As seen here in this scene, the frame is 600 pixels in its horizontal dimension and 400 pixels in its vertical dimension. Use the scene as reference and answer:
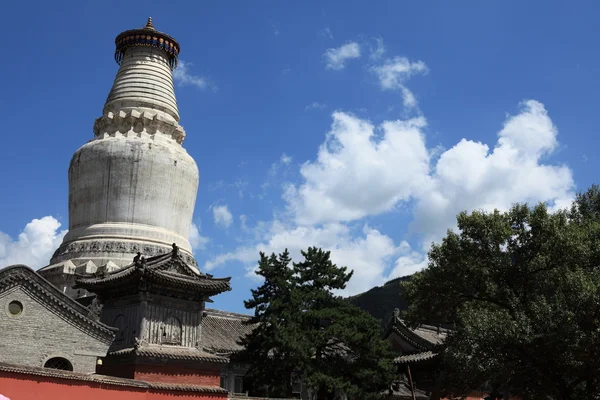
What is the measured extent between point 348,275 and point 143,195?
15894 millimetres

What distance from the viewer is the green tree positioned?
18922 mm

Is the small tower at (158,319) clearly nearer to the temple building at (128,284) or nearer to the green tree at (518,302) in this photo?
the temple building at (128,284)

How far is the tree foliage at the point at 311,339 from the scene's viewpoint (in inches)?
907

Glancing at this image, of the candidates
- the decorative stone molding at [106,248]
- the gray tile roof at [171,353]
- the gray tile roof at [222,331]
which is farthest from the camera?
the decorative stone molding at [106,248]

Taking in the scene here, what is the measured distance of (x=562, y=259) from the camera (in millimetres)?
21141

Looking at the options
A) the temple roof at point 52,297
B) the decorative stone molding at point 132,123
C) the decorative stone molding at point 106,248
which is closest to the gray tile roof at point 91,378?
the temple roof at point 52,297

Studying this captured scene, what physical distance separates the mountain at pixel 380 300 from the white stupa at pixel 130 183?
133 ft

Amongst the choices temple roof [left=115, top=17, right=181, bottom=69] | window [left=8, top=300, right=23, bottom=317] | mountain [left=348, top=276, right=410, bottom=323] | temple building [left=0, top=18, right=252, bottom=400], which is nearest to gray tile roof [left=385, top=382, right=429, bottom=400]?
temple building [left=0, top=18, right=252, bottom=400]

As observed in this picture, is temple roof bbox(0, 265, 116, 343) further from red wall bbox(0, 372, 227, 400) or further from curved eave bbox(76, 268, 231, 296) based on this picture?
red wall bbox(0, 372, 227, 400)

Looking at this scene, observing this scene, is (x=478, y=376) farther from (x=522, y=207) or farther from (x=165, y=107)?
(x=165, y=107)

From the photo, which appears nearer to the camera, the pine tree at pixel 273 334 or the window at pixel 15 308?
the window at pixel 15 308

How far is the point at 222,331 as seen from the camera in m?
30.7

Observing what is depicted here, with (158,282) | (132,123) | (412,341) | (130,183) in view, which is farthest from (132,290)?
(132,123)

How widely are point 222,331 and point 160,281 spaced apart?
26.8 feet
